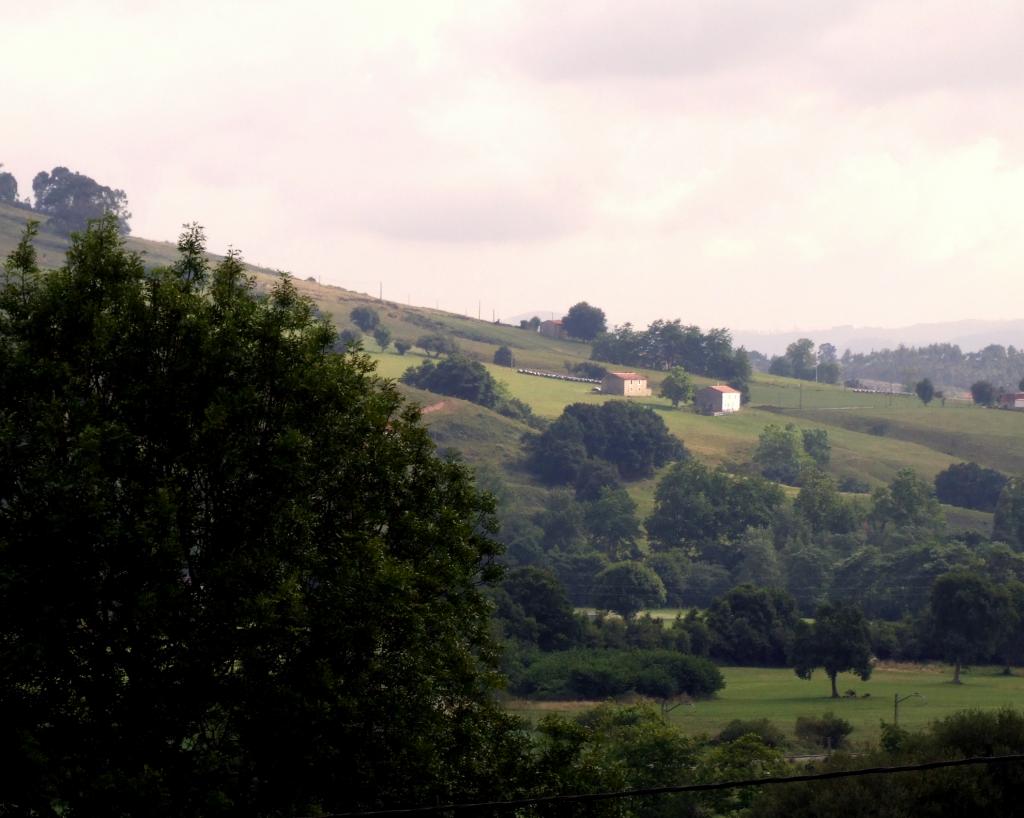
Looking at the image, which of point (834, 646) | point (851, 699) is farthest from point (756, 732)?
point (834, 646)

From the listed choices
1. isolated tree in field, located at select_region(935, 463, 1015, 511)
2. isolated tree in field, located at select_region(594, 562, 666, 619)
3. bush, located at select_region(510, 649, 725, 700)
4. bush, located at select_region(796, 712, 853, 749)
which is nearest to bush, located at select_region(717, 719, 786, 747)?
bush, located at select_region(796, 712, 853, 749)

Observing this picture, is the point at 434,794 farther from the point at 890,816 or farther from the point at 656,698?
the point at 656,698

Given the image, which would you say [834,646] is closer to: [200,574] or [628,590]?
[628,590]

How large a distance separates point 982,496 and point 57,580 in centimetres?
18992

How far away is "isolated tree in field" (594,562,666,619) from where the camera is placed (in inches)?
5512

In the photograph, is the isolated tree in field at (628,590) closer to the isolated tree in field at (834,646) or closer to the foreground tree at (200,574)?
the isolated tree in field at (834,646)

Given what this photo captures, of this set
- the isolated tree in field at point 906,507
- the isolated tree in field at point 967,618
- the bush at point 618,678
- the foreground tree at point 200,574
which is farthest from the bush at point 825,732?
the isolated tree in field at point 906,507

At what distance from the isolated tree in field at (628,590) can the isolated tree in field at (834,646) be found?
101 ft

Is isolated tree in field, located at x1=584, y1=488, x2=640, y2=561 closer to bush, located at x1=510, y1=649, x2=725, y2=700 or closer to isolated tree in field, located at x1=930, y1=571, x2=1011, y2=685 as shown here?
isolated tree in field, located at x1=930, y1=571, x2=1011, y2=685

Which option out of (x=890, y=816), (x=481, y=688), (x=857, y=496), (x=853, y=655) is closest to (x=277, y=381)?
(x=481, y=688)

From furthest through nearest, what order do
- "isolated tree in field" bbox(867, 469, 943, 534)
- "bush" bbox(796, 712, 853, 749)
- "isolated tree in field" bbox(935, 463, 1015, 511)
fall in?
1. "isolated tree in field" bbox(935, 463, 1015, 511)
2. "isolated tree in field" bbox(867, 469, 943, 534)
3. "bush" bbox(796, 712, 853, 749)

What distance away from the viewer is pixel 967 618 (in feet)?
379

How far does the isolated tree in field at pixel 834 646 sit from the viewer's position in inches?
4134

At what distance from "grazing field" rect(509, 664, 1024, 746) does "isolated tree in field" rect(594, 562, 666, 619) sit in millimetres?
25226
